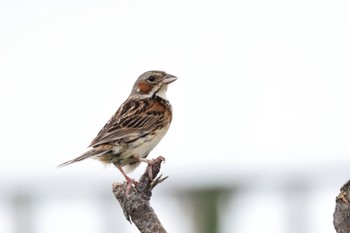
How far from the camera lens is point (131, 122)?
911 centimetres

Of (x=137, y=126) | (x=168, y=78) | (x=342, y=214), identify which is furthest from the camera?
(x=168, y=78)

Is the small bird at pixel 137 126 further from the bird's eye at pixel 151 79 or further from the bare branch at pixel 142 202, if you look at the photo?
the bare branch at pixel 142 202

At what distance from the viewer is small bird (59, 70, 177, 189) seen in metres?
8.55

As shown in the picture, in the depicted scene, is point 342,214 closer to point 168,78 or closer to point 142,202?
point 142,202

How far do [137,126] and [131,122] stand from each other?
0.07 metres

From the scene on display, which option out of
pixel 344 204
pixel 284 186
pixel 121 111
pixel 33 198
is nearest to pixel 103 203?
pixel 33 198

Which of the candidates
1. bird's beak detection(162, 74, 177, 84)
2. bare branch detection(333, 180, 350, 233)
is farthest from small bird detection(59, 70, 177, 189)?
bare branch detection(333, 180, 350, 233)

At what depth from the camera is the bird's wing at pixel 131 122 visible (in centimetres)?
873

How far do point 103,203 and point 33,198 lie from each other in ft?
2.70

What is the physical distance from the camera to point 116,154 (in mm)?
8602

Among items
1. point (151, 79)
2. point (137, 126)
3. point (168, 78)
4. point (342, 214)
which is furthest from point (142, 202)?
point (151, 79)

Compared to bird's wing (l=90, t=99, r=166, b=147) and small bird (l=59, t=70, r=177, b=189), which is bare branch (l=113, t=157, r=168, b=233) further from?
bird's wing (l=90, t=99, r=166, b=147)

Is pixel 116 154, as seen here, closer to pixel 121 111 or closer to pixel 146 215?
pixel 121 111

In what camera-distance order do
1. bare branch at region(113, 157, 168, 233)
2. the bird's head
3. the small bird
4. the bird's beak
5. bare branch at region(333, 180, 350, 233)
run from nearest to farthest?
bare branch at region(333, 180, 350, 233) < bare branch at region(113, 157, 168, 233) < the small bird < the bird's beak < the bird's head
